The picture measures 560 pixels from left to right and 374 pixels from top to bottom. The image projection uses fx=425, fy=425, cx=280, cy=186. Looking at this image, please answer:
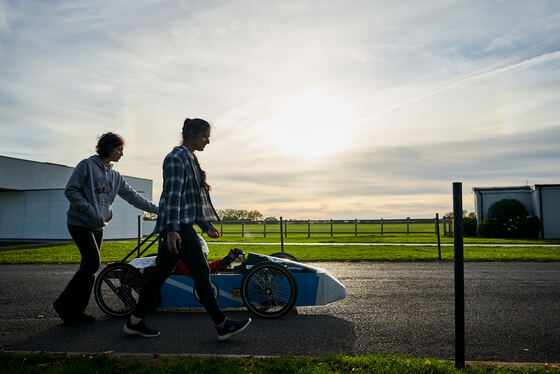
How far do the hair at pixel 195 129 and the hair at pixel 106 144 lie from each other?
1.20 m

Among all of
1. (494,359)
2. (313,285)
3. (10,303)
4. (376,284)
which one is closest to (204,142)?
(313,285)

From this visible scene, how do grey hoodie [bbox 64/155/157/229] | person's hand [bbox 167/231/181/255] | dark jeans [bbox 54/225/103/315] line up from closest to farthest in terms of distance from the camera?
person's hand [bbox 167/231/181/255] → grey hoodie [bbox 64/155/157/229] → dark jeans [bbox 54/225/103/315]

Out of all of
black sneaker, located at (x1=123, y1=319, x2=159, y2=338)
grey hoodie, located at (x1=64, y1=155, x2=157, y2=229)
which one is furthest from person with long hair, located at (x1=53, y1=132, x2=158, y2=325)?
black sneaker, located at (x1=123, y1=319, x2=159, y2=338)

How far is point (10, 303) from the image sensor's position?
605 cm

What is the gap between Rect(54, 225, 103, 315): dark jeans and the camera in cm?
466

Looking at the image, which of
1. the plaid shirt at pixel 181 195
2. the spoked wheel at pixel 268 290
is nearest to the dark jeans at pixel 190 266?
the plaid shirt at pixel 181 195

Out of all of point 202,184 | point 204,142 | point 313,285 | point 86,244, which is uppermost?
point 204,142

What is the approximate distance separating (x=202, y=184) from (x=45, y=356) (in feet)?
6.33

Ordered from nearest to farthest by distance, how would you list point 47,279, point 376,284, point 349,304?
point 349,304, point 376,284, point 47,279

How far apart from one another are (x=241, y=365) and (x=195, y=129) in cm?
212

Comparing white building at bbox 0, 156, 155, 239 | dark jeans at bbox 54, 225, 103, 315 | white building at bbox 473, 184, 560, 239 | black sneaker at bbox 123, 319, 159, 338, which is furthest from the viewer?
white building at bbox 0, 156, 155, 239

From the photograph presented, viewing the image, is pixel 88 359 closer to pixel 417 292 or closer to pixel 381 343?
pixel 381 343

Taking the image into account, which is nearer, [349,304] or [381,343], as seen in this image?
[381,343]

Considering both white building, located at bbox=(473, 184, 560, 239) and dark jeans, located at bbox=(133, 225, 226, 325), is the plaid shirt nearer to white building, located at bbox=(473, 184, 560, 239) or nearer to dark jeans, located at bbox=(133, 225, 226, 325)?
dark jeans, located at bbox=(133, 225, 226, 325)
